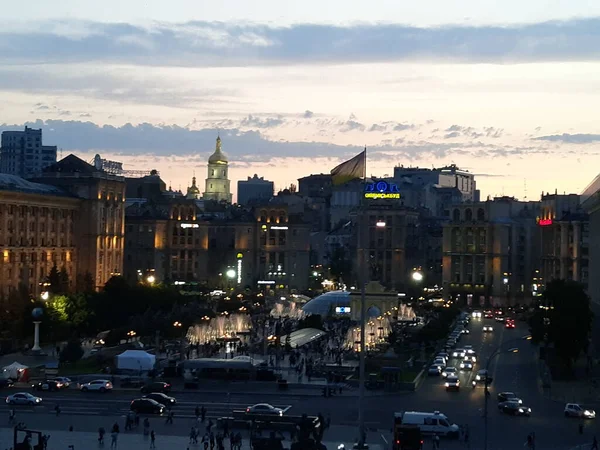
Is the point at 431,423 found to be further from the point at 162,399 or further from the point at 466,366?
the point at 466,366

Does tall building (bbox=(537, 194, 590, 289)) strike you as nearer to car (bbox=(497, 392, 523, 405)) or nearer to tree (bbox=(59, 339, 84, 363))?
car (bbox=(497, 392, 523, 405))

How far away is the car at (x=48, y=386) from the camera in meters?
52.1

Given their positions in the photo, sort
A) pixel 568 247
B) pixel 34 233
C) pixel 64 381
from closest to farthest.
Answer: pixel 64 381, pixel 34 233, pixel 568 247

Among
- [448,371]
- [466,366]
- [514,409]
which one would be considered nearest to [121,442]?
[514,409]

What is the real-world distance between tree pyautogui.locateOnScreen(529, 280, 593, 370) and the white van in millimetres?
19150

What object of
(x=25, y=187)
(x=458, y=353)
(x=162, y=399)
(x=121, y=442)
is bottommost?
(x=121, y=442)

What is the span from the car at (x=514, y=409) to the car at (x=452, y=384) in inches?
246

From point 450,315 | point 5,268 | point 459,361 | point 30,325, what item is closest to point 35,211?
point 5,268

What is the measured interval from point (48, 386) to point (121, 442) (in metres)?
13.3

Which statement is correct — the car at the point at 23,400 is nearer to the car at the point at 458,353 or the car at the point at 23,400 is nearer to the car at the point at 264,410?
the car at the point at 264,410

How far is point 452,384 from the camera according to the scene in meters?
54.5

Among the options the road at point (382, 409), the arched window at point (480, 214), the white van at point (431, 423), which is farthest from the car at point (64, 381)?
the arched window at point (480, 214)

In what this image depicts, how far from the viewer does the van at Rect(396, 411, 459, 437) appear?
41.9 metres

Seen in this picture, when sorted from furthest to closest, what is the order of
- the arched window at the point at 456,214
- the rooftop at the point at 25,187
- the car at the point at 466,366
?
the arched window at the point at 456,214 → the rooftop at the point at 25,187 → the car at the point at 466,366
